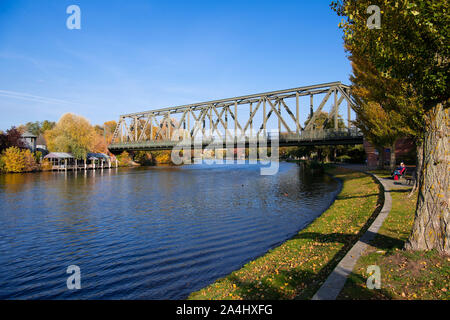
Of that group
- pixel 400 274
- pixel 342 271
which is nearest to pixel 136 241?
pixel 342 271

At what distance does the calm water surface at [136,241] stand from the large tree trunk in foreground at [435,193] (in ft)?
19.6

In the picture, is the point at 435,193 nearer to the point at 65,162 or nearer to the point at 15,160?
the point at 15,160

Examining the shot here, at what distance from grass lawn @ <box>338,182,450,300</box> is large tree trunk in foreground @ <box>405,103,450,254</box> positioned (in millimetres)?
352

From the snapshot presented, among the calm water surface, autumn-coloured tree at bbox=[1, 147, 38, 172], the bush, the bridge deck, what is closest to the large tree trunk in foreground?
the calm water surface

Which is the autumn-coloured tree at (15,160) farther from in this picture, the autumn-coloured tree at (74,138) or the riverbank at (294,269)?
the riverbank at (294,269)

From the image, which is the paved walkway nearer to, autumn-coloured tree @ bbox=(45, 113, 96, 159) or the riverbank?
the riverbank

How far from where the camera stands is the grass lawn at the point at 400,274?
5.91m

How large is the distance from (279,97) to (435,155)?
67.3 meters

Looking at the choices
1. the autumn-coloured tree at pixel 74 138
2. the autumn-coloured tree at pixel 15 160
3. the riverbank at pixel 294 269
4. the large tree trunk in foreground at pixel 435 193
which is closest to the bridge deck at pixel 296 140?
the autumn-coloured tree at pixel 74 138

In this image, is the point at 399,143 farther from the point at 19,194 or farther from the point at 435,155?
the point at 19,194

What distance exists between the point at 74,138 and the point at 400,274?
8181cm

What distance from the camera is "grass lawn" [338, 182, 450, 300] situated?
233 inches

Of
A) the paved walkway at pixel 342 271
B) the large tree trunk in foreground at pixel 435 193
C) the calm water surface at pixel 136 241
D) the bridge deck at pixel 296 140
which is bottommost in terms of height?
the calm water surface at pixel 136 241
